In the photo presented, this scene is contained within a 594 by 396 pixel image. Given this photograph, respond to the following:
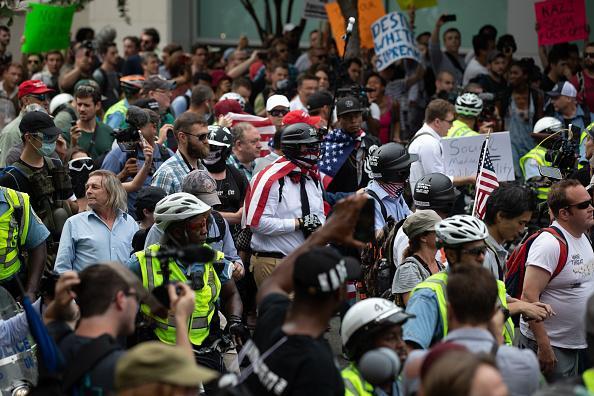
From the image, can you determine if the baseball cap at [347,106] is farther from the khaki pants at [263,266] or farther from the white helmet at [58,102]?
the white helmet at [58,102]

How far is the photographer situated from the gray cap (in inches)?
130

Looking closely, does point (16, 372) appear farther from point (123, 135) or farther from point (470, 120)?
point (470, 120)

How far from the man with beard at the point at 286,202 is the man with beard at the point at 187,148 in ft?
1.80

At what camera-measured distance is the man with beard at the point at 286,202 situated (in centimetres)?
857

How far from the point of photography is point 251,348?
477cm

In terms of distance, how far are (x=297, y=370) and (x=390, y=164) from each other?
4.38m

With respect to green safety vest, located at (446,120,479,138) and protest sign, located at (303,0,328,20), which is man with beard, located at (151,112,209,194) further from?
protest sign, located at (303,0,328,20)

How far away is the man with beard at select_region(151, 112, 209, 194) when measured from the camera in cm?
888

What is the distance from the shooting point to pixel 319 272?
177 inches

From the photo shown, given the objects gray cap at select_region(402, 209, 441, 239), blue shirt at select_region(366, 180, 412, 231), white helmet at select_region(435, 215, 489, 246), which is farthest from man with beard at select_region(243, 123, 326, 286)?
white helmet at select_region(435, 215, 489, 246)

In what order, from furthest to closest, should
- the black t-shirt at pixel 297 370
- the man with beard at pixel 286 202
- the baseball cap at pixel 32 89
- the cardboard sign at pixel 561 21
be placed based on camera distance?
the cardboard sign at pixel 561 21
the baseball cap at pixel 32 89
the man with beard at pixel 286 202
the black t-shirt at pixel 297 370

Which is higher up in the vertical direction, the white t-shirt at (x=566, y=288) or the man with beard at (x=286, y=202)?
the man with beard at (x=286, y=202)

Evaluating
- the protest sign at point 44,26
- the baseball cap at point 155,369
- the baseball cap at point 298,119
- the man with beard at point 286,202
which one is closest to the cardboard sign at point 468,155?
the baseball cap at point 298,119

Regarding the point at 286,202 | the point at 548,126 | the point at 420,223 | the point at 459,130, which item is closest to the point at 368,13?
the point at 459,130
